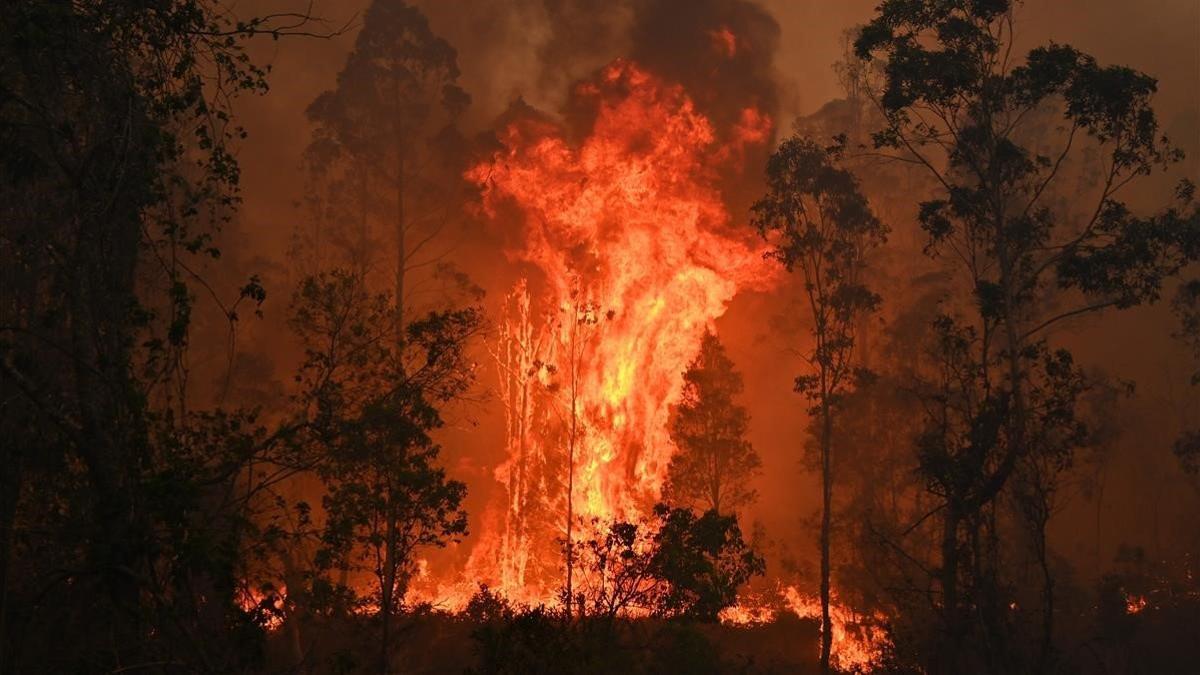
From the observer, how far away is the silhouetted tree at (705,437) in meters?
33.9

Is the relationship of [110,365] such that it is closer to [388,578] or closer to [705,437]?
[388,578]

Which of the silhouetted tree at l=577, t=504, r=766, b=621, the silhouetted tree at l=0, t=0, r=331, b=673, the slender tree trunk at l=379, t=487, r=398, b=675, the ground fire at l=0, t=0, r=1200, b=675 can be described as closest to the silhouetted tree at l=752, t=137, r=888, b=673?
the ground fire at l=0, t=0, r=1200, b=675

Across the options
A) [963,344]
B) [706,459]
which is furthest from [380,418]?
[706,459]

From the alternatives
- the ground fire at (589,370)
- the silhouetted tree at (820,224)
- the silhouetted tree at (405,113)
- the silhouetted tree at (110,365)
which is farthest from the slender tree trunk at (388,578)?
the silhouetted tree at (405,113)

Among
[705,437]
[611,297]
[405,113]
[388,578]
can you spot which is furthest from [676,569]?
[405,113]

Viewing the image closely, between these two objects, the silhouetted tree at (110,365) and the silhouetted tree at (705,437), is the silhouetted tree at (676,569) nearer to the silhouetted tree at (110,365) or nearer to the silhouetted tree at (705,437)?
the silhouetted tree at (110,365)

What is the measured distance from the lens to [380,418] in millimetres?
15844

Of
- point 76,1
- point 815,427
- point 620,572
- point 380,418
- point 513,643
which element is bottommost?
point 513,643

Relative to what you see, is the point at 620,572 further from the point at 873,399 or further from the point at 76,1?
the point at 873,399

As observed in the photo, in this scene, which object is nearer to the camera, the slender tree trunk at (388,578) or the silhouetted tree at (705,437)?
the slender tree trunk at (388,578)

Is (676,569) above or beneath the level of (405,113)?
beneath

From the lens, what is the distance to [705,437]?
34156 millimetres

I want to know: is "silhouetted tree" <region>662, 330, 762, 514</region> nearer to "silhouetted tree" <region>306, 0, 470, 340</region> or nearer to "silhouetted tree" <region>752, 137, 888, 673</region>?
"silhouetted tree" <region>752, 137, 888, 673</region>

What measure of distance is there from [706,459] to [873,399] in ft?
27.4
